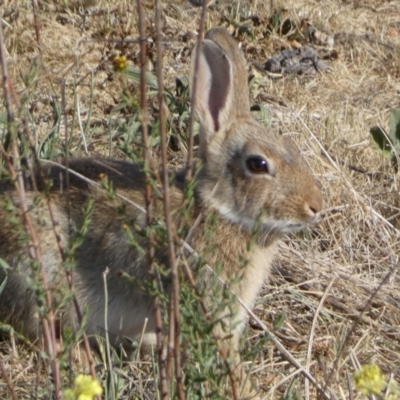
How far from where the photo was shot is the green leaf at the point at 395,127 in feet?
17.6

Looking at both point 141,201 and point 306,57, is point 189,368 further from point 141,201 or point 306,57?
point 306,57

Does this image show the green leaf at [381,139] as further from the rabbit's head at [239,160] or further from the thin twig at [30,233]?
the thin twig at [30,233]

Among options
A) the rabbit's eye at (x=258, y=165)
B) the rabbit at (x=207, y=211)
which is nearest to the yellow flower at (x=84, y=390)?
the rabbit at (x=207, y=211)

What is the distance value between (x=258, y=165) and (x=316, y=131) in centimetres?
161

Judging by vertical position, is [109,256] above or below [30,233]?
below

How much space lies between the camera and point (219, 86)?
4285mm

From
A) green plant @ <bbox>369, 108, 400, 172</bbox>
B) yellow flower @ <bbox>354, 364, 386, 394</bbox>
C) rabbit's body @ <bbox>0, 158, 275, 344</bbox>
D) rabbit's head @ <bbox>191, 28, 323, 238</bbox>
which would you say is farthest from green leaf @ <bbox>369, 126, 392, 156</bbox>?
yellow flower @ <bbox>354, 364, 386, 394</bbox>

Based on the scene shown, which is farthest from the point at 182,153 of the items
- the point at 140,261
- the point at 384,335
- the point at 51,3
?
the point at 51,3

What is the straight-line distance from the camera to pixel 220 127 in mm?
4312

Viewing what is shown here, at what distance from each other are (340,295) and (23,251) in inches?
56.3

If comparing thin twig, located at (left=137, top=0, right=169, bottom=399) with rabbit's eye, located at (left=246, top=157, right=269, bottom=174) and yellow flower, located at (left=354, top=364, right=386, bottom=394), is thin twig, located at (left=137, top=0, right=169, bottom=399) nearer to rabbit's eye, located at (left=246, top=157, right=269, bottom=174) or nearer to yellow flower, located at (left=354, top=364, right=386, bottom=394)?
yellow flower, located at (left=354, top=364, right=386, bottom=394)

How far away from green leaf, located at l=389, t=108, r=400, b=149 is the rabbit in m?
1.30

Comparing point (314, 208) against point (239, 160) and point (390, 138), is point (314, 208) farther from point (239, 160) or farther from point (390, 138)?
point (390, 138)

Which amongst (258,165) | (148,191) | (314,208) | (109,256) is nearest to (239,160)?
(258,165)
